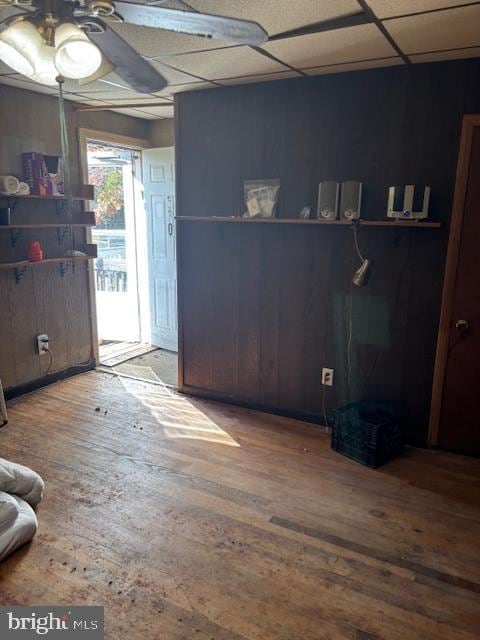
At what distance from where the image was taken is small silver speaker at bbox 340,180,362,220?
9.70ft

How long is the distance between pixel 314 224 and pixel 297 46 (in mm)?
1098

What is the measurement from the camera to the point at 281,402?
3625 mm

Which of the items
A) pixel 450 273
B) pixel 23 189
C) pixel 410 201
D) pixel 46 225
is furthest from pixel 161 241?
pixel 450 273

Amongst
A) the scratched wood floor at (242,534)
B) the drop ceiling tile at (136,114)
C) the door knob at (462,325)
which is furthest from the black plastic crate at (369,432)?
the drop ceiling tile at (136,114)

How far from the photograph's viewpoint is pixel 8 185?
135 inches

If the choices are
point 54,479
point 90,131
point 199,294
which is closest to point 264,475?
point 54,479

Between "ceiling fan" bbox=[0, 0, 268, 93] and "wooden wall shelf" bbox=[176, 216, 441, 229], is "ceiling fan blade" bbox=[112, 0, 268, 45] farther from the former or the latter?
"wooden wall shelf" bbox=[176, 216, 441, 229]

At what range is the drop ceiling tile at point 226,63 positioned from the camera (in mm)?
2613

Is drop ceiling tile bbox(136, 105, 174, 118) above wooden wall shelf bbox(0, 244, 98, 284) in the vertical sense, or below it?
above

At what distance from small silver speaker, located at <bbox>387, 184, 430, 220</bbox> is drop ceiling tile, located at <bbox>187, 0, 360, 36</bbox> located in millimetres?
1053

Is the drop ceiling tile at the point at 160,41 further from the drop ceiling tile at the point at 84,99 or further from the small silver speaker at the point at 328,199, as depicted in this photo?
the drop ceiling tile at the point at 84,99

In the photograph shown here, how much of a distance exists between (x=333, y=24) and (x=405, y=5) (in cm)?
34

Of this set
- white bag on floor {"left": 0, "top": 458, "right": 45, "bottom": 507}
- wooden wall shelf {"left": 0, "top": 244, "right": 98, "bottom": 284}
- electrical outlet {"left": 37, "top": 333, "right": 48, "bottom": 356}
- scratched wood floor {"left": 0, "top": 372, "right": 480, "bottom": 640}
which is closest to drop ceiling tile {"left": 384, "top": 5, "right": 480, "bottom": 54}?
scratched wood floor {"left": 0, "top": 372, "right": 480, "bottom": 640}

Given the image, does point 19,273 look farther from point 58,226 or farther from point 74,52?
point 74,52
